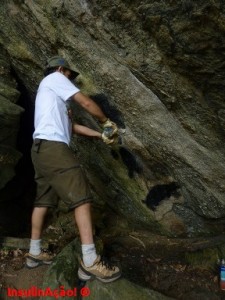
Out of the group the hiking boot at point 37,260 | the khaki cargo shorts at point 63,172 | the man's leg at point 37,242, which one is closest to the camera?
the khaki cargo shorts at point 63,172

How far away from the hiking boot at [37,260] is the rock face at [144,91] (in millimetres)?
1884

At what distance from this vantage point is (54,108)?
494 centimetres

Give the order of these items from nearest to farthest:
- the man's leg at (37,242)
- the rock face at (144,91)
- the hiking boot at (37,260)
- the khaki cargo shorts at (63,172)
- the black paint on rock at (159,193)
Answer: the rock face at (144,91) < the khaki cargo shorts at (63,172) < the man's leg at (37,242) < the hiking boot at (37,260) < the black paint on rock at (159,193)

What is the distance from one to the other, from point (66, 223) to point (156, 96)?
388 cm

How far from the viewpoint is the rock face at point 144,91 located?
4.15 metres

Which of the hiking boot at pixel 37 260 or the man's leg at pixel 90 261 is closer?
the man's leg at pixel 90 261

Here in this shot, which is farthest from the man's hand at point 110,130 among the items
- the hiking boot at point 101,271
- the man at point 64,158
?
the hiking boot at point 101,271

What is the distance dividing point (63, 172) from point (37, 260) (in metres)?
1.62

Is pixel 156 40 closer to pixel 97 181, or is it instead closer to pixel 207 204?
pixel 207 204

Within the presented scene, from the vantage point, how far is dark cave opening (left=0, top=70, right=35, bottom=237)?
27.1 feet

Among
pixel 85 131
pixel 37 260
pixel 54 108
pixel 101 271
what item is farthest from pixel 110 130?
pixel 37 260

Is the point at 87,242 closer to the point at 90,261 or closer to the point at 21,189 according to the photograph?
the point at 90,261

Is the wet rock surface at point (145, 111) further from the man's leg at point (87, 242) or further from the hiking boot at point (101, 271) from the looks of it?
the man's leg at point (87, 242)

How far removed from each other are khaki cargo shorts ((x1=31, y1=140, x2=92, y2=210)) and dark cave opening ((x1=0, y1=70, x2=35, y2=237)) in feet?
11.3
